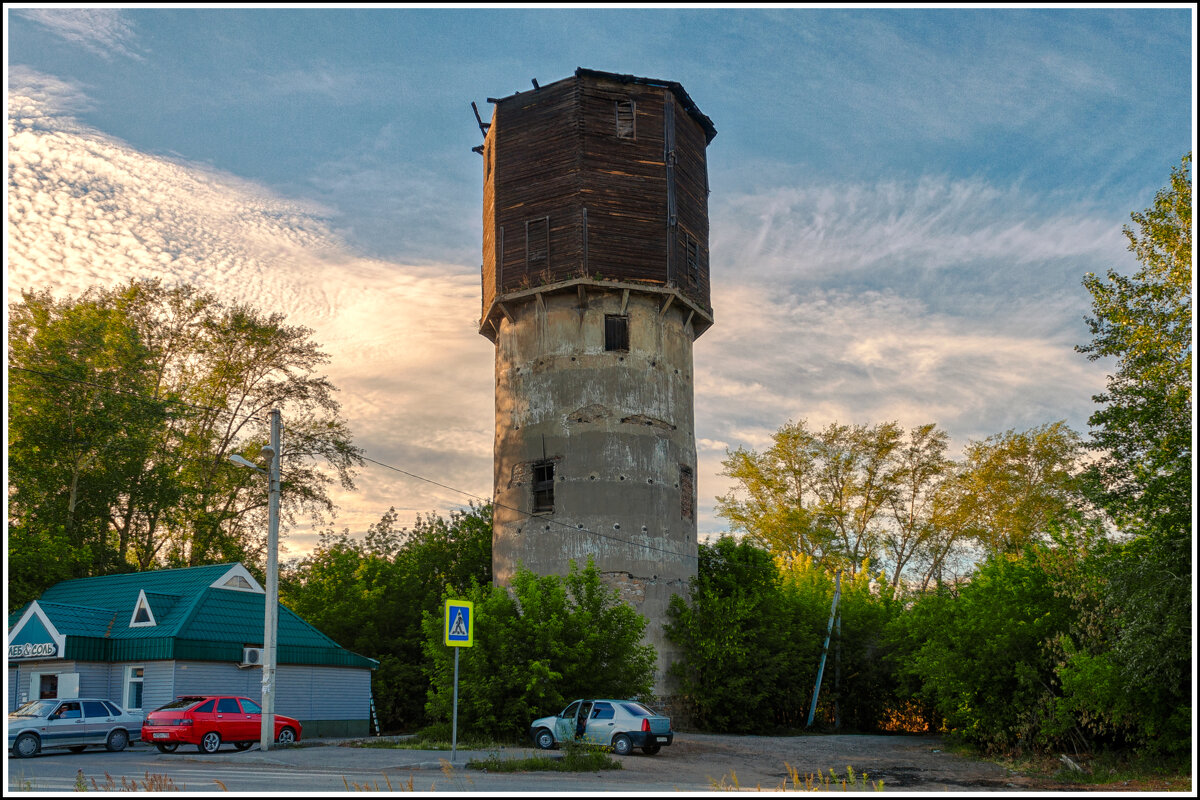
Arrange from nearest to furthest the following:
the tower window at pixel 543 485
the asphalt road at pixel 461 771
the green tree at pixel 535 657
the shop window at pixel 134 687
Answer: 1. the asphalt road at pixel 461 771
2. the green tree at pixel 535 657
3. the shop window at pixel 134 687
4. the tower window at pixel 543 485

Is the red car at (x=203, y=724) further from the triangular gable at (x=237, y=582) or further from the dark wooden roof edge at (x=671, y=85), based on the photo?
the dark wooden roof edge at (x=671, y=85)

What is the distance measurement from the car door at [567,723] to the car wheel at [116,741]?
36.3 feet

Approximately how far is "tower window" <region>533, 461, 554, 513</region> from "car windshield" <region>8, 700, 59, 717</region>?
53.6ft

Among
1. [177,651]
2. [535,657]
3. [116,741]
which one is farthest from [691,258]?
[116,741]

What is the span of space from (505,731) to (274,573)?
322 inches

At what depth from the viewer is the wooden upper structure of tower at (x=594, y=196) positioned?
36.8 m

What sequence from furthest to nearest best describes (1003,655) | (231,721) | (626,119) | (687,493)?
(626,119) < (687,493) < (1003,655) < (231,721)

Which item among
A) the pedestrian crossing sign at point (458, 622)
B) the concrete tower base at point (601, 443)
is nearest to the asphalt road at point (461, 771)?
the pedestrian crossing sign at point (458, 622)

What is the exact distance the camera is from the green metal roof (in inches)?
1153

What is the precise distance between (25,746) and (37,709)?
0.98 meters

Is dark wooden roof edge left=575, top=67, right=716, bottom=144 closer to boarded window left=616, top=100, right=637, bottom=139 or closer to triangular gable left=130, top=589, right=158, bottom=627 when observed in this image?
boarded window left=616, top=100, right=637, bottom=139

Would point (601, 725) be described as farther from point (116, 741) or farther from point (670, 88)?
point (670, 88)

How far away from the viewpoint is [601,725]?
81.4 ft

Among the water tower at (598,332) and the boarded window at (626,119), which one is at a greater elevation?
the boarded window at (626,119)
